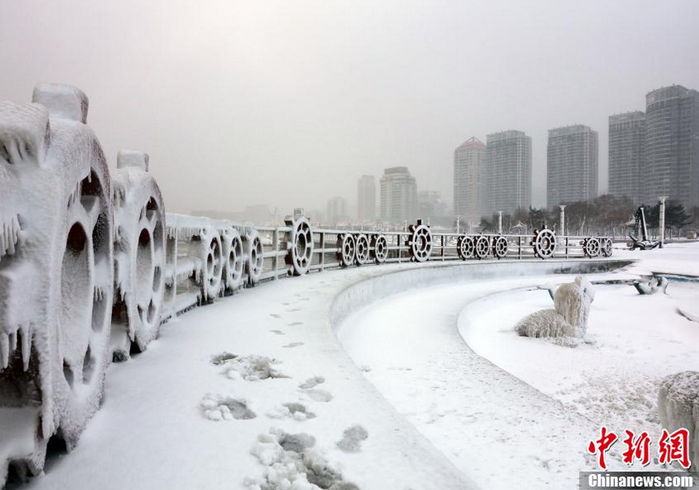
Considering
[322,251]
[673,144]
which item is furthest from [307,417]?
[673,144]

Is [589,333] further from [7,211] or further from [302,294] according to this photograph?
[7,211]

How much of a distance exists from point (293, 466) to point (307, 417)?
1.25 ft

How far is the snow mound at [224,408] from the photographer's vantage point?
174cm

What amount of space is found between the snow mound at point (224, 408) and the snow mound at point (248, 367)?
28 centimetres

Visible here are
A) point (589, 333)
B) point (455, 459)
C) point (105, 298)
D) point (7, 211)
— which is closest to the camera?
point (7, 211)

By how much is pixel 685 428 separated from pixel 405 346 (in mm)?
2512

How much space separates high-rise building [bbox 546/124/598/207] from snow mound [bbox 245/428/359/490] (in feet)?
308

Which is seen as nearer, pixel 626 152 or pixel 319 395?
pixel 319 395

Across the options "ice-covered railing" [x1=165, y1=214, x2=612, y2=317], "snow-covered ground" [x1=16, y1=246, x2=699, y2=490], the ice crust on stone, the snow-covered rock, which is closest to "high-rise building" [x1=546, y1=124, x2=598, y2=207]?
the snow-covered rock

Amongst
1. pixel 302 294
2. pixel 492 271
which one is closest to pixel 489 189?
pixel 492 271

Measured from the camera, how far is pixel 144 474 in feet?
4.34

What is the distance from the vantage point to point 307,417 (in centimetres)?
176

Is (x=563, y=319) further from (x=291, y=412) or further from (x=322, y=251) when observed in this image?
(x=291, y=412)

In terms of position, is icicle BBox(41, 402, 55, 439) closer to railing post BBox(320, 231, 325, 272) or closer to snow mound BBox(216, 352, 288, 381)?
snow mound BBox(216, 352, 288, 381)
